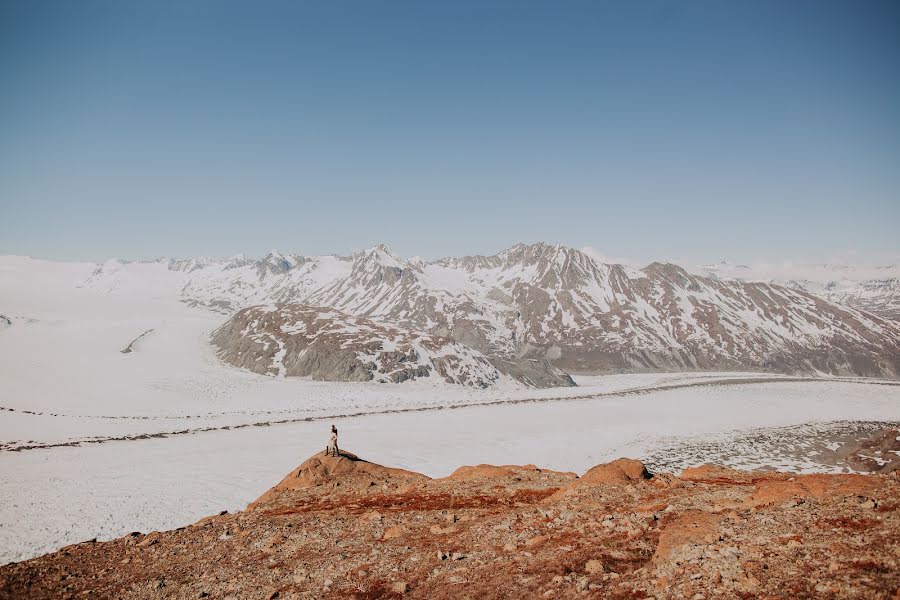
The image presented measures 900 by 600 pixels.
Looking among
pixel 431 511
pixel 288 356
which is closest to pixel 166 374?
pixel 288 356

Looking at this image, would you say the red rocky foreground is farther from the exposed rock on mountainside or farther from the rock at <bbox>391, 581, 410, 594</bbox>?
the exposed rock on mountainside

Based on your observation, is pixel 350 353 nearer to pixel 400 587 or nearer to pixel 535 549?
pixel 535 549

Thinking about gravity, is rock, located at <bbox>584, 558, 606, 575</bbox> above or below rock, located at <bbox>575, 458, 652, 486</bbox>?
above

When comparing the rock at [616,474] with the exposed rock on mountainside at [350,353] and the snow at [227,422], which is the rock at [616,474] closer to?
the snow at [227,422]

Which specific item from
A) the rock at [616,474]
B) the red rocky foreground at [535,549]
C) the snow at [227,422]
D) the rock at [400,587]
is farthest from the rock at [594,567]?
the snow at [227,422]

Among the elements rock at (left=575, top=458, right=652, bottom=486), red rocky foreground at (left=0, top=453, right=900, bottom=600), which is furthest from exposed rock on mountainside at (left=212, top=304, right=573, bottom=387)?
red rocky foreground at (left=0, top=453, right=900, bottom=600)

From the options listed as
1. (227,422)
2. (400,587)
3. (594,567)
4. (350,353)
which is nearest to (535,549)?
(594,567)
